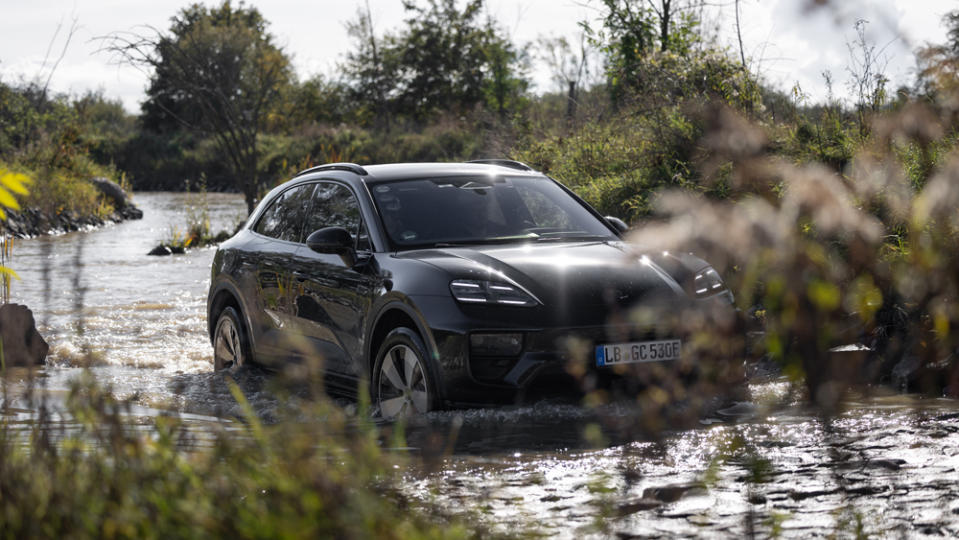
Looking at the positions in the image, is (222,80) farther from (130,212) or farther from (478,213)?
(478,213)

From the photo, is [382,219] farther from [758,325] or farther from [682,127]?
[682,127]

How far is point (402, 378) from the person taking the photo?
644 centimetres

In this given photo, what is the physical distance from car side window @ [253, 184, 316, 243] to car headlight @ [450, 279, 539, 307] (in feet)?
7.02

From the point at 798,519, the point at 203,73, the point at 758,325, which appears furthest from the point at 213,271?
the point at 203,73

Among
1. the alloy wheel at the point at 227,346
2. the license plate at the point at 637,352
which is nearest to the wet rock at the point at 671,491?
the license plate at the point at 637,352

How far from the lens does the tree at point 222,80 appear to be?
22.7 m

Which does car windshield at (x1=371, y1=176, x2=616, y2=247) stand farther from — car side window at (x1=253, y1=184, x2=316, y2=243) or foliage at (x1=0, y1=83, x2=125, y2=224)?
foliage at (x1=0, y1=83, x2=125, y2=224)

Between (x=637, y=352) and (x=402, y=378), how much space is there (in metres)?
1.39

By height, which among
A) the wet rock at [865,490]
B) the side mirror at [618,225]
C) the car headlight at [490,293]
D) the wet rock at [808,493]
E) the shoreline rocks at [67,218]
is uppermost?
the shoreline rocks at [67,218]

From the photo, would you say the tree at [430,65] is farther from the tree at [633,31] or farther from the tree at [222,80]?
the tree at [633,31]

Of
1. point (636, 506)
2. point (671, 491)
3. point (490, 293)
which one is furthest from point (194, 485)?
point (490, 293)

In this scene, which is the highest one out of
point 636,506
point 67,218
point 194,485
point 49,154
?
point 49,154

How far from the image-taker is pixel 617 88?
2000 centimetres

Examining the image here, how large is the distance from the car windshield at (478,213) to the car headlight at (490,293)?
850mm
